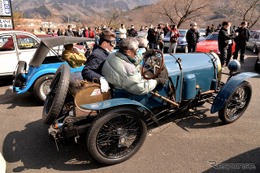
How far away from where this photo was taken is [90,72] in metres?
3.28

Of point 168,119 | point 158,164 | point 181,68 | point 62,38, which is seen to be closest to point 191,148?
point 158,164

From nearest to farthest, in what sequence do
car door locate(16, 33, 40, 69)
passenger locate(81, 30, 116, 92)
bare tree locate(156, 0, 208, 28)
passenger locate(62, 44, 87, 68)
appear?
1. passenger locate(81, 30, 116, 92)
2. passenger locate(62, 44, 87, 68)
3. car door locate(16, 33, 40, 69)
4. bare tree locate(156, 0, 208, 28)

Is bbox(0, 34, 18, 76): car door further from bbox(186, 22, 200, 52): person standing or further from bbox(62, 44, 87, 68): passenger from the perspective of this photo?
bbox(186, 22, 200, 52): person standing

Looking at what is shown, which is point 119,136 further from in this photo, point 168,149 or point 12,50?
point 12,50

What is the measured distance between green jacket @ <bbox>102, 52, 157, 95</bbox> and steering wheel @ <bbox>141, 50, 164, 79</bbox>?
1.55ft

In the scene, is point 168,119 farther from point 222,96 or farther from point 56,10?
point 56,10

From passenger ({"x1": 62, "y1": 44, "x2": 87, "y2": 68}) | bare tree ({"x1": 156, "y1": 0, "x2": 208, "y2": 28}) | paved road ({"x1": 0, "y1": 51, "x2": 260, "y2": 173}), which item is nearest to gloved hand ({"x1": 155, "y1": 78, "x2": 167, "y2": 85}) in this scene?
paved road ({"x1": 0, "y1": 51, "x2": 260, "y2": 173})

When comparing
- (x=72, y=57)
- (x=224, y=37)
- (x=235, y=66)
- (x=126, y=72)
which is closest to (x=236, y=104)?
(x=235, y=66)

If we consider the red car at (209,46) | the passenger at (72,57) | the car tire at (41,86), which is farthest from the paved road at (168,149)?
the red car at (209,46)

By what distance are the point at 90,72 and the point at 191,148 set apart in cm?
189

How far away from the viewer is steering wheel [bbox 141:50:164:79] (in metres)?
3.50

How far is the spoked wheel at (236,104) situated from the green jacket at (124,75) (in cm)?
162

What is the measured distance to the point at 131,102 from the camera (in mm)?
2902

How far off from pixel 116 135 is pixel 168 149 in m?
0.87
